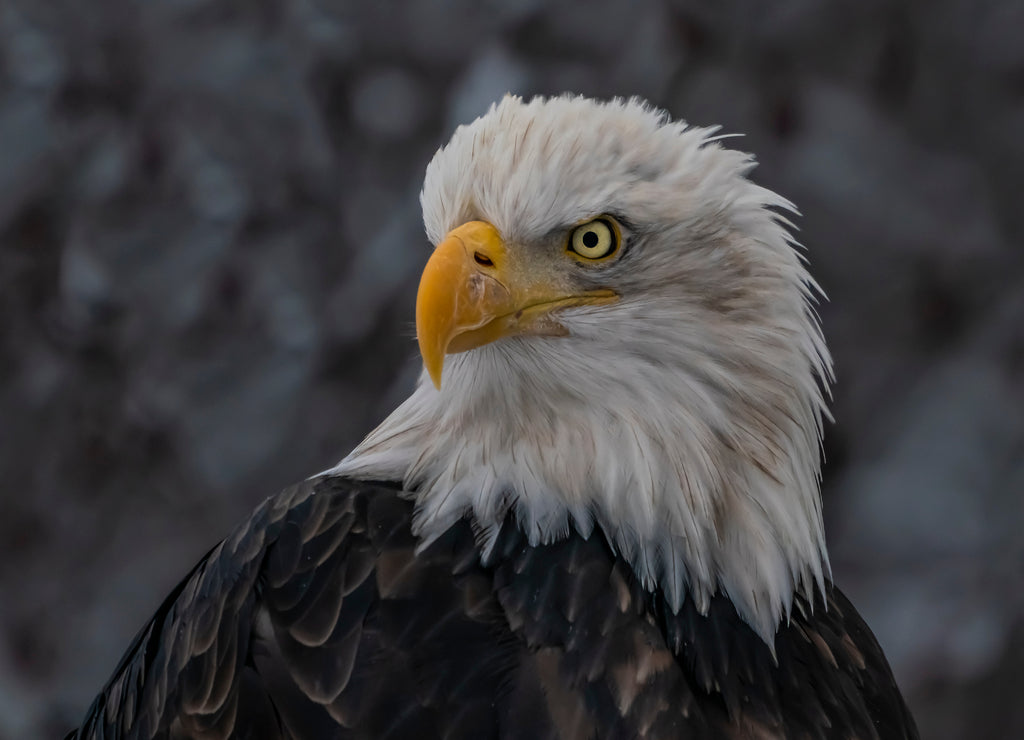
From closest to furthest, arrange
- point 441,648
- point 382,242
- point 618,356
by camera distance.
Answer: point 441,648
point 618,356
point 382,242

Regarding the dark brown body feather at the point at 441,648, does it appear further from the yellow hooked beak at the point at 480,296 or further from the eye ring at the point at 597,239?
the eye ring at the point at 597,239

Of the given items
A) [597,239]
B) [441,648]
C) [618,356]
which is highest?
[597,239]

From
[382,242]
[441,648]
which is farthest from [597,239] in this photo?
[382,242]

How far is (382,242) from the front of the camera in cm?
263

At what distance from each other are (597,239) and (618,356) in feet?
0.52

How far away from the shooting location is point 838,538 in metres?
2.71

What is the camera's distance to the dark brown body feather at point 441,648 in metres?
1.32

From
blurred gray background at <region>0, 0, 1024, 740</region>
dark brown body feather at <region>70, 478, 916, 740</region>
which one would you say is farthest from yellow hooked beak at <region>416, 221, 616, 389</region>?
blurred gray background at <region>0, 0, 1024, 740</region>

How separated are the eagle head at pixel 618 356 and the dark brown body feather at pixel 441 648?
1.8 inches

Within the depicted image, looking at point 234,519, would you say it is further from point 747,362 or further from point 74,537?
point 747,362

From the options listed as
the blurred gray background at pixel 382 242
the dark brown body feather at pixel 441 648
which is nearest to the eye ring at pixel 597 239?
the dark brown body feather at pixel 441 648

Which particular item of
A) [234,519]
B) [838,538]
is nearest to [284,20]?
[234,519]

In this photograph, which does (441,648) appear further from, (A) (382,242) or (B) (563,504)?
(A) (382,242)

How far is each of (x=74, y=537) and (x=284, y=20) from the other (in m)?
1.43
